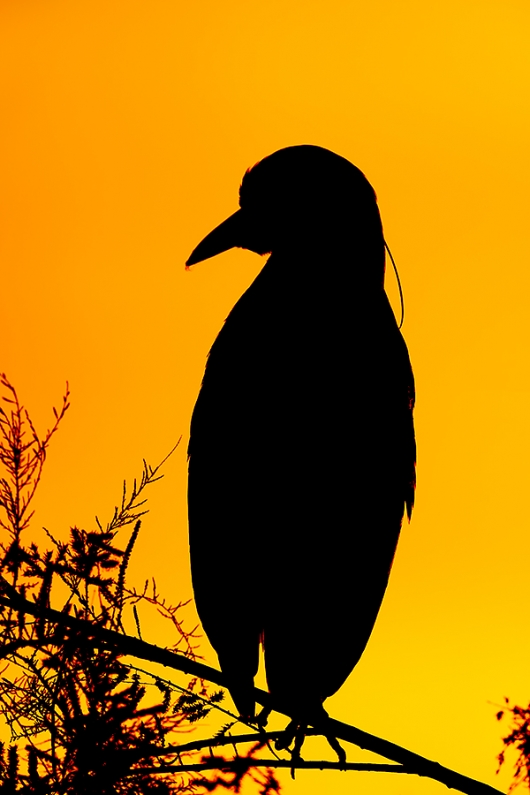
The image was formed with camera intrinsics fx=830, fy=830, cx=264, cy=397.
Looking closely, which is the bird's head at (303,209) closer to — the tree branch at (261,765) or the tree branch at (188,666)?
the tree branch at (188,666)

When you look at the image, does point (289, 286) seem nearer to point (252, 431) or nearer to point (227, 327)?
point (227, 327)

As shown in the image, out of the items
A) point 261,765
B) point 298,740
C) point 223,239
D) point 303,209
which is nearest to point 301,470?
point 261,765

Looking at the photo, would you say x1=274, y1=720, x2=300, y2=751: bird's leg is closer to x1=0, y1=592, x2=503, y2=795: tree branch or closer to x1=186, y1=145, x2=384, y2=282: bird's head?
x1=0, y1=592, x2=503, y2=795: tree branch

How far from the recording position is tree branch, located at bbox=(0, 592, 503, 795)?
2043 millimetres

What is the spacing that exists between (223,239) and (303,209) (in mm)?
443

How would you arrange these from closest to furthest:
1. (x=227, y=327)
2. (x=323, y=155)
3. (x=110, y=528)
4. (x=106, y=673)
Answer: (x=106, y=673) < (x=110, y=528) < (x=227, y=327) < (x=323, y=155)

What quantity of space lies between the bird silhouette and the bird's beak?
1.48 ft

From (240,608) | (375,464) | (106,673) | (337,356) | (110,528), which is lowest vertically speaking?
(106,673)

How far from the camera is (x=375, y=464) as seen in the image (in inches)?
108

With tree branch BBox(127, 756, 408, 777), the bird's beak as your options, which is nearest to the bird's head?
the bird's beak

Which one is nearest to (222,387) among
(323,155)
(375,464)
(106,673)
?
(375,464)

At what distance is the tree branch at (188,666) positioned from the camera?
80.4 inches

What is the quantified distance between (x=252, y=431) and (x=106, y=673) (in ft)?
2.72

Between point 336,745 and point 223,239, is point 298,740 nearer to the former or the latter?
point 336,745
